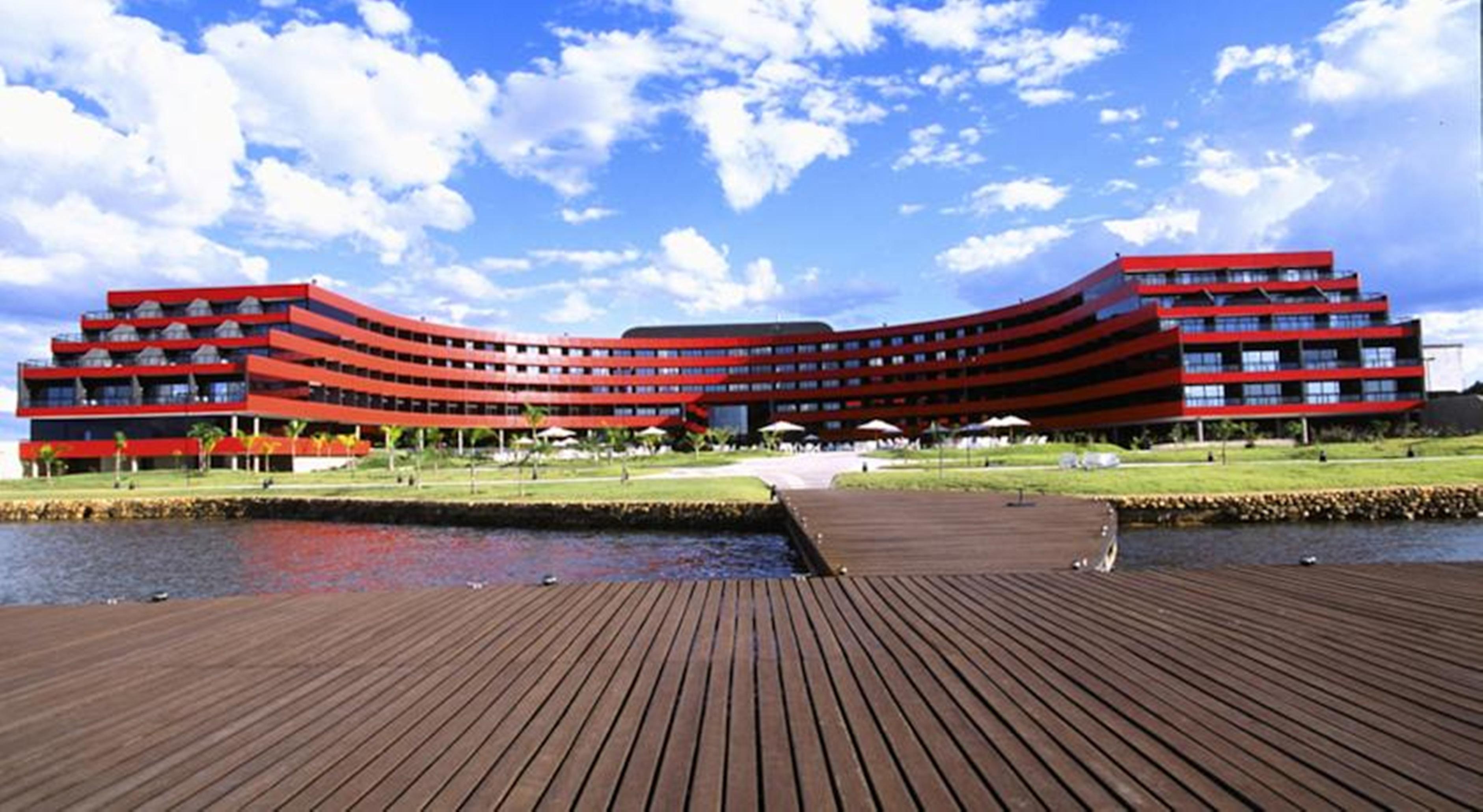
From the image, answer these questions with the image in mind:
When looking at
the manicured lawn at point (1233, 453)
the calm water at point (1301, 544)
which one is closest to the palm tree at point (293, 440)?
the manicured lawn at point (1233, 453)

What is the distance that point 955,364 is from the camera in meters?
102

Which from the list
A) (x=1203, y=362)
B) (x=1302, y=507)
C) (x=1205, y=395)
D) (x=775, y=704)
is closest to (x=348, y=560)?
(x=775, y=704)

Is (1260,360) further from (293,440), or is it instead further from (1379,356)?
(293,440)

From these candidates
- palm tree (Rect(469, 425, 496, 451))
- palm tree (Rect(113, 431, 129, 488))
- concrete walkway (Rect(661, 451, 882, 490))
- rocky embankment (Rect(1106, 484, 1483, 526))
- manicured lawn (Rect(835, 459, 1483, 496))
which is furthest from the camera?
palm tree (Rect(469, 425, 496, 451))

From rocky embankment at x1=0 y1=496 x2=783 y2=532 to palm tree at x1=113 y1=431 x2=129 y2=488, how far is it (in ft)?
53.5

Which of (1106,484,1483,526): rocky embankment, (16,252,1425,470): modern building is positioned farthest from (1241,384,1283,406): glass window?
(1106,484,1483,526): rocky embankment

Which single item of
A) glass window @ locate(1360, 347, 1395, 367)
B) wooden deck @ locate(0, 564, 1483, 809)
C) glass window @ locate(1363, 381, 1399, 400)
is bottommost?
wooden deck @ locate(0, 564, 1483, 809)

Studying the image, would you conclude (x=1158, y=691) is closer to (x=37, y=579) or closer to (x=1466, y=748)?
(x=1466, y=748)

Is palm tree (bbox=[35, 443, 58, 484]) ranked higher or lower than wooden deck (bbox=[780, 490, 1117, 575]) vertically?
higher

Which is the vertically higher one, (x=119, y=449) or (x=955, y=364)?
(x=955, y=364)

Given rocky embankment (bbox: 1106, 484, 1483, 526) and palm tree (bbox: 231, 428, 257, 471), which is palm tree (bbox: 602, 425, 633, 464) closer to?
palm tree (bbox: 231, 428, 257, 471)

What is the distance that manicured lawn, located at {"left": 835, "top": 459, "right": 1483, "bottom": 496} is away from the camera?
94.8 ft

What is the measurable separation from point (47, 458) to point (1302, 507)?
7898cm

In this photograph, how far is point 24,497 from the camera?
44875 mm
